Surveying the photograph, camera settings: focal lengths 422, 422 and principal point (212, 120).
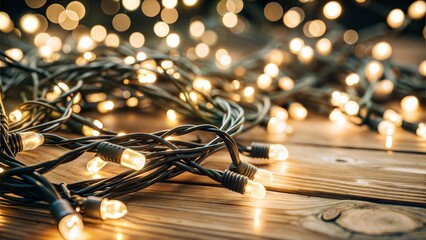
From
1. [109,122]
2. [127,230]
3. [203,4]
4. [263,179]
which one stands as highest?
Result: [203,4]

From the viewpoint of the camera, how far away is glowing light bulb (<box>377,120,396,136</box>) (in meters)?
0.92

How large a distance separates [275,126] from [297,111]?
16cm

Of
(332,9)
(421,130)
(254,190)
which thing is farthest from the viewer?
(332,9)

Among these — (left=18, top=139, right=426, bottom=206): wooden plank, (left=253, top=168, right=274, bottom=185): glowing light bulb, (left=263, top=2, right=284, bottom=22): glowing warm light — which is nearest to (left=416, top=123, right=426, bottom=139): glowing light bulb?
(left=18, top=139, right=426, bottom=206): wooden plank

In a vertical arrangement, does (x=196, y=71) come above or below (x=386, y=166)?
above

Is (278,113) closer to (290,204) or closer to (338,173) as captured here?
(338,173)

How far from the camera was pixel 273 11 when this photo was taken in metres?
2.26

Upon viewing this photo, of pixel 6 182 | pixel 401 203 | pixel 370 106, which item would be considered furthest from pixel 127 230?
pixel 370 106

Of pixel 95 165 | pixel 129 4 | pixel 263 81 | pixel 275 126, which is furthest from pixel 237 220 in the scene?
pixel 129 4

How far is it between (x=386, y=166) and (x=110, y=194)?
19.7 inches

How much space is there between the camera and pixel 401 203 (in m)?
0.64

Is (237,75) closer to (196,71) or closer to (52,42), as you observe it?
(196,71)

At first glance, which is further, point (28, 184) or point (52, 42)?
point (52, 42)

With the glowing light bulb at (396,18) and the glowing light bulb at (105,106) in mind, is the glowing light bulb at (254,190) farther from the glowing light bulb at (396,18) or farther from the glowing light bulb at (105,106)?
the glowing light bulb at (396,18)
